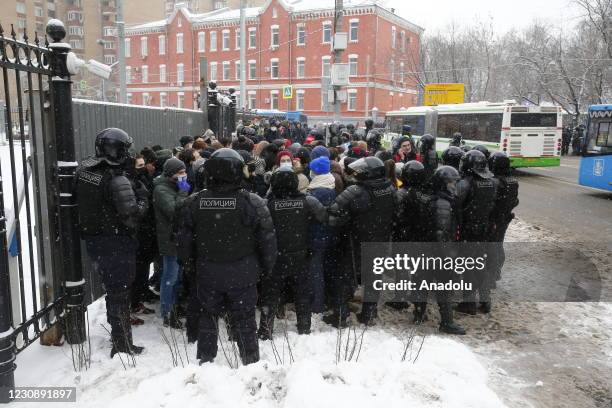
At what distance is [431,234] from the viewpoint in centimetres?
524

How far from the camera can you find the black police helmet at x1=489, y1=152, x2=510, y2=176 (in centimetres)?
588

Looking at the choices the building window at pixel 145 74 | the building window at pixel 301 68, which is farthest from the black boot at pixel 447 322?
the building window at pixel 145 74

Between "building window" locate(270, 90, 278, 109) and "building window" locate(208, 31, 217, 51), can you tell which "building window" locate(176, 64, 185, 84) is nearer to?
"building window" locate(208, 31, 217, 51)

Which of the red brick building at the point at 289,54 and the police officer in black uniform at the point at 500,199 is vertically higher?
the red brick building at the point at 289,54

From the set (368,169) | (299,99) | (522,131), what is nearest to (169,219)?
(368,169)

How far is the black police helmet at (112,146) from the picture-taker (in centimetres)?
405

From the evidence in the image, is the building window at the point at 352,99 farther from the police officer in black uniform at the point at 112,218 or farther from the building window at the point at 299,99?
the police officer in black uniform at the point at 112,218

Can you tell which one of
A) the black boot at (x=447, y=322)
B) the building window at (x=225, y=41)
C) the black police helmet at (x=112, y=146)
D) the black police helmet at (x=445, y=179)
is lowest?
the black boot at (x=447, y=322)

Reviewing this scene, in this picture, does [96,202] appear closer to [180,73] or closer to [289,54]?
[289,54]

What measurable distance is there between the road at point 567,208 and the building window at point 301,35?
38853mm

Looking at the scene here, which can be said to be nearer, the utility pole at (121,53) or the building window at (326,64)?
the utility pole at (121,53)

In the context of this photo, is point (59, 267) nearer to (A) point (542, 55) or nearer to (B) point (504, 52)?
(A) point (542, 55)

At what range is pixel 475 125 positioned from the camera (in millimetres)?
20297

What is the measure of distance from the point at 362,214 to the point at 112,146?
246cm
